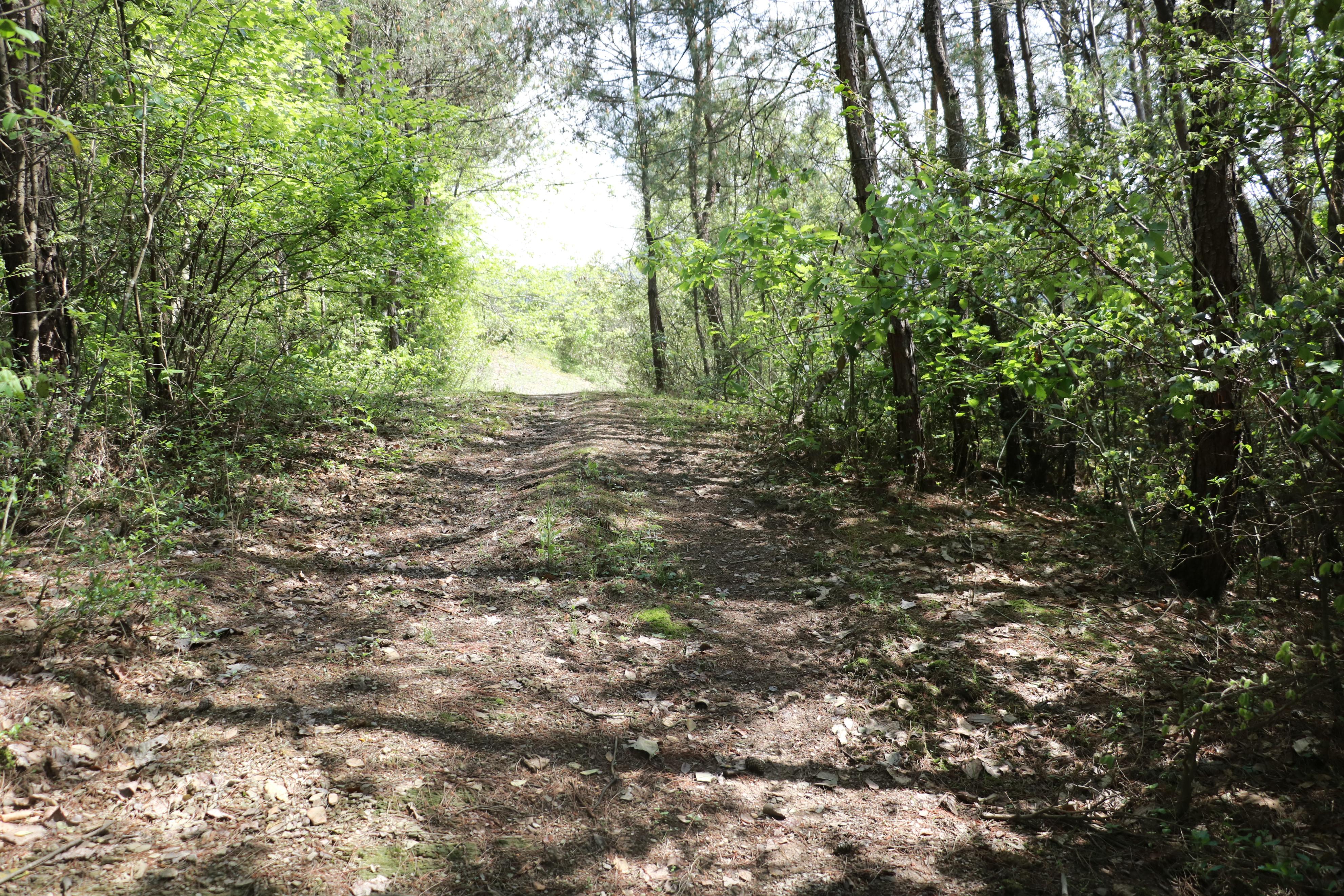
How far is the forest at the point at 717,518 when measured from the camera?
2.75m

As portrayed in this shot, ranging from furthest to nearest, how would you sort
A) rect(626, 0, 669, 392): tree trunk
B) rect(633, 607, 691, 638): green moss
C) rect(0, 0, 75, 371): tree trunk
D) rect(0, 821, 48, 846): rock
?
rect(626, 0, 669, 392): tree trunk, rect(0, 0, 75, 371): tree trunk, rect(633, 607, 691, 638): green moss, rect(0, 821, 48, 846): rock

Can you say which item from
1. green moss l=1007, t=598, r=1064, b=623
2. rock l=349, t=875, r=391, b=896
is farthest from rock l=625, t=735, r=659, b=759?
green moss l=1007, t=598, r=1064, b=623

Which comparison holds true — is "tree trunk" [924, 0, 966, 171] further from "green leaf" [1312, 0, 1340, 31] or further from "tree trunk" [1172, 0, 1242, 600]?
"green leaf" [1312, 0, 1340, 31]

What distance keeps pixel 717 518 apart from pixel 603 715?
3.53m

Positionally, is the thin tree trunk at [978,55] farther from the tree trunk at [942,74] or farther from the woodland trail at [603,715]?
the woodland trail at [603,715]

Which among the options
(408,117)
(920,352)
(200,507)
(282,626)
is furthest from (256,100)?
(920,352)

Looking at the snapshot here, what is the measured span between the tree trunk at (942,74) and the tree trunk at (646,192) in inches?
134

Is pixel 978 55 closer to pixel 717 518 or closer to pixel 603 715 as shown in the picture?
pixel 717 518

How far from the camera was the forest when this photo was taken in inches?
108

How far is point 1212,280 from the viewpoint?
4254 millimetres

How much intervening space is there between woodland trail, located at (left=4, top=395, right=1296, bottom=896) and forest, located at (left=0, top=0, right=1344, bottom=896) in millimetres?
25

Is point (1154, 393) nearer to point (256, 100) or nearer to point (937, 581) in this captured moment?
point (937, 581)

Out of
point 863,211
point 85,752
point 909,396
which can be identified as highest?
point 863,211

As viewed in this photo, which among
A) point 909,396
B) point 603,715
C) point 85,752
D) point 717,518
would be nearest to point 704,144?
point 909,396
